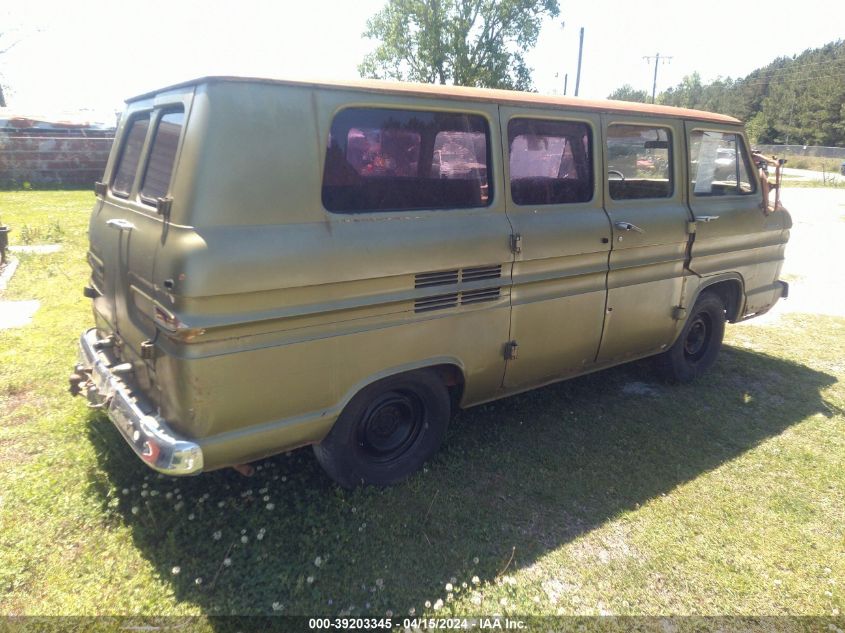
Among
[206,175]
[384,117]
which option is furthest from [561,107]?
[206,175]

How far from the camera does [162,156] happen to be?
2879 millimetres

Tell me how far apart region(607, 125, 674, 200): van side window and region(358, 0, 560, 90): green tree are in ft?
102

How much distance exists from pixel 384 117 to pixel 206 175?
3.19 feet

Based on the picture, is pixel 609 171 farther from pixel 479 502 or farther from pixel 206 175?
pixel 206 175

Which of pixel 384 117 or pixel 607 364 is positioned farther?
pixel 607 364

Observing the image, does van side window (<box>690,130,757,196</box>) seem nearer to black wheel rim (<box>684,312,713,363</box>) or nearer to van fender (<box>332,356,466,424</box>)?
black wheel rim (<box>684,312,713,363</box>)

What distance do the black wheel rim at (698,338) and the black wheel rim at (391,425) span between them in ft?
9.38

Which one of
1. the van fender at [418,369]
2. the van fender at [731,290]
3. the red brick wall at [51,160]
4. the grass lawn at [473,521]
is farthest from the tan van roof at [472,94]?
the red brick wall at [51,160]

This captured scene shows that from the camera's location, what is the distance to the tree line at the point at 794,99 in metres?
55.1

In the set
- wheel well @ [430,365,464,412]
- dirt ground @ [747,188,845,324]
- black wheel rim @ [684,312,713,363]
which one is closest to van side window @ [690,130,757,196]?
black wheel rim @ [684,312,713,363]

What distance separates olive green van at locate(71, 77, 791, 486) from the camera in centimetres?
252

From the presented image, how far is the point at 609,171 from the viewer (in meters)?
3.93

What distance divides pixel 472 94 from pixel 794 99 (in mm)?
71229

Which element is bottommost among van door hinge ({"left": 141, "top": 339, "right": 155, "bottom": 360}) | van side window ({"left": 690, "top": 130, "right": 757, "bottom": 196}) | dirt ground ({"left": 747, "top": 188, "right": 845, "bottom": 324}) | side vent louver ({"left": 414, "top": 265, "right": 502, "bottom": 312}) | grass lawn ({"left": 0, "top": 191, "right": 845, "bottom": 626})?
grass lawn ({"left": 0, "top": 191, "right": 845, "bottom": 626})
